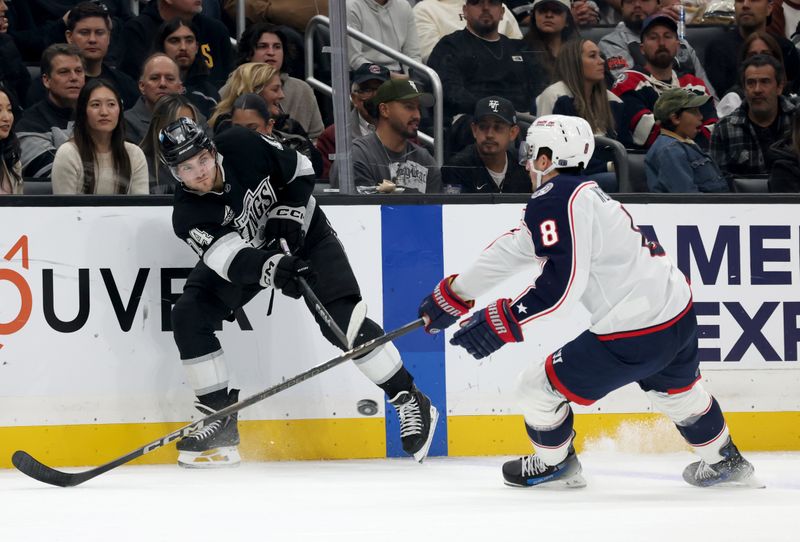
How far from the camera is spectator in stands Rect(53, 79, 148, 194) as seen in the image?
479cm

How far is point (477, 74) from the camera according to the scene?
517cm

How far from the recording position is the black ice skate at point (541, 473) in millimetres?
4105

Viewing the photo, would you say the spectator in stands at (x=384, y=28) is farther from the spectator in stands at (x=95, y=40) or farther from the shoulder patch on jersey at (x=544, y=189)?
the shoulder patch on jersey at (x=544, y=189)

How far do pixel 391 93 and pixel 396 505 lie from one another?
1959 millimetres

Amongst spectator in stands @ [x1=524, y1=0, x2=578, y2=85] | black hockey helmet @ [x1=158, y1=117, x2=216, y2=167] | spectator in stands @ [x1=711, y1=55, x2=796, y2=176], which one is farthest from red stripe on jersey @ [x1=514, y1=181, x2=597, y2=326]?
spectator in stands @ [x1=711, y1=55, x2=796, y2=176]

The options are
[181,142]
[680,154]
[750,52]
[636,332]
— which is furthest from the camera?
[750,52]

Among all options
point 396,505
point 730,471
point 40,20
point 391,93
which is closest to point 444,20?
point 391,93

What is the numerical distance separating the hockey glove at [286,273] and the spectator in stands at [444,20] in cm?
149

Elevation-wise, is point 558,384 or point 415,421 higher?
Result: point 558,384

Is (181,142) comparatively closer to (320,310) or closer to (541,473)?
(320,310)

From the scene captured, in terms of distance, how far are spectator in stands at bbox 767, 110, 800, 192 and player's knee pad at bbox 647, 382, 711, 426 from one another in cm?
154

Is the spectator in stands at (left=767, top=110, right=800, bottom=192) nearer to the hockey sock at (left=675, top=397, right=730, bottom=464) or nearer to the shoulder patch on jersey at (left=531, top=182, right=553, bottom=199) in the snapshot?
the hockey sock at (left=675, top=397, right=730, bottom=464)

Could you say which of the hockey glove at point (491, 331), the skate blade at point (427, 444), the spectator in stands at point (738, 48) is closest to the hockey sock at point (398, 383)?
the skate blade at point (427, 444)

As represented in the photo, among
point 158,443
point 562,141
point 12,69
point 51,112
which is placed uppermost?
point 12,69
